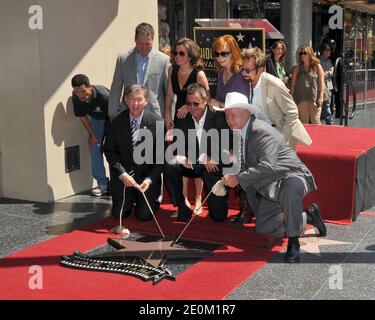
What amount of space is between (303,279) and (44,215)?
115 inches

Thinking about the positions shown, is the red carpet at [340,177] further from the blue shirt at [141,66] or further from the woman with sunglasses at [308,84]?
the woman with sunglasses at [308,84]

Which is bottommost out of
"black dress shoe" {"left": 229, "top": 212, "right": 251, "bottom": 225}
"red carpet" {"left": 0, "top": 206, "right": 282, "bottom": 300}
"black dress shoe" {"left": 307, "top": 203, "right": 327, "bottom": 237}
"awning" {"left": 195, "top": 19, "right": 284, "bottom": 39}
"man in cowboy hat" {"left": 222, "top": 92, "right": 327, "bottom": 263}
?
"red carpet" {"left": 0, "top": 206, "right": 282, "bottom": 300}

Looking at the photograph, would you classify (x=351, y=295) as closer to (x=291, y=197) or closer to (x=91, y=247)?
(x=291, y=197)

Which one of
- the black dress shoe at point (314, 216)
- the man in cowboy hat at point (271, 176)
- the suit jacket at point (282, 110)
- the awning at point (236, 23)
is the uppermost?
the awning at point (236, 23)

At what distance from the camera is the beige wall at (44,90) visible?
6.17 metres

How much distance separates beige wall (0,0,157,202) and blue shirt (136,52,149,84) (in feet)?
3.31

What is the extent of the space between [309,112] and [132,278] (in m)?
5.20

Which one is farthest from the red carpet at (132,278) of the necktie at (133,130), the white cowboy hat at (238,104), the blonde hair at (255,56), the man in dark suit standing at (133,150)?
the blonde hair at (255,56)

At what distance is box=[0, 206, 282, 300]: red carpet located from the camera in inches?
155

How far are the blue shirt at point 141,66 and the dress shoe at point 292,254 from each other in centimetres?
236

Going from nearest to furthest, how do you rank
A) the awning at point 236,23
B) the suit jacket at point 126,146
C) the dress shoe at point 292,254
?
the dress shoe at point 292,254 → the suit jacket at point 126,146 → the awning at point 236,23

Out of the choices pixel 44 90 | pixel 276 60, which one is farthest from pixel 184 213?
pixel 276 60

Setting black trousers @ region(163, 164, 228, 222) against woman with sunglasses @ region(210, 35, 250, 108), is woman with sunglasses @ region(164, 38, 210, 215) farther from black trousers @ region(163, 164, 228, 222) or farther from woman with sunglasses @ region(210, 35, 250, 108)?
black trousers @ region(163, 164, 228, 222)

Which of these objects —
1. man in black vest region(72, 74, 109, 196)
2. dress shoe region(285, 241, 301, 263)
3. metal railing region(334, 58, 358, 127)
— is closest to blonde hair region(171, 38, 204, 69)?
man in black vest region(72, 74, 109, 196)
